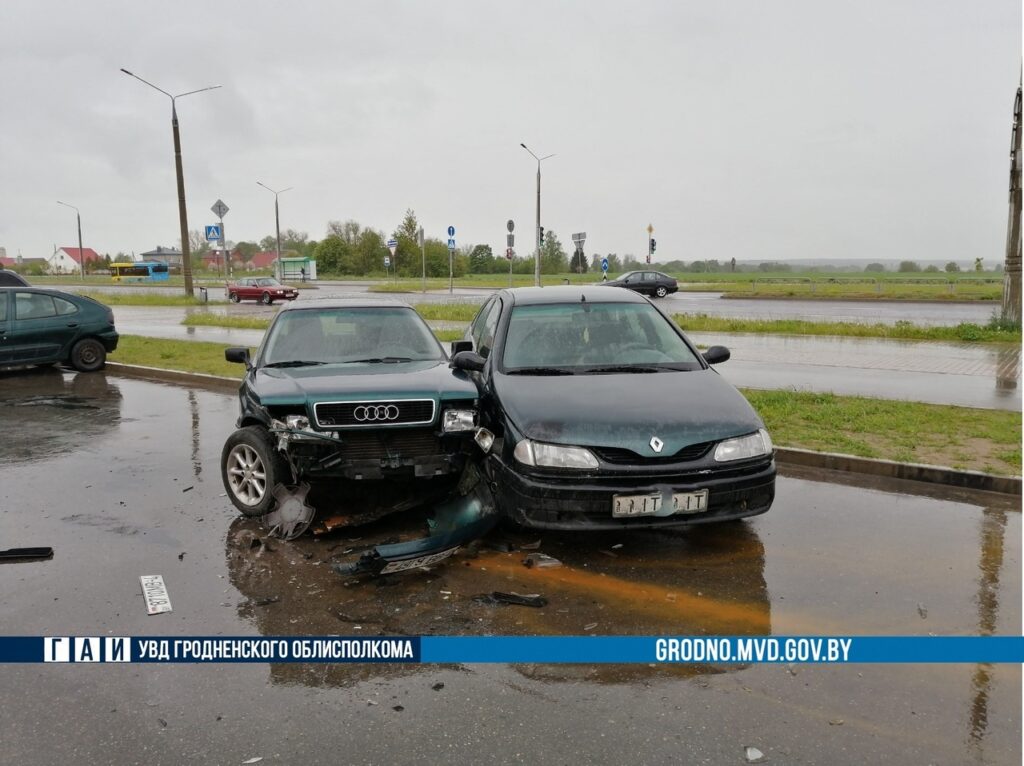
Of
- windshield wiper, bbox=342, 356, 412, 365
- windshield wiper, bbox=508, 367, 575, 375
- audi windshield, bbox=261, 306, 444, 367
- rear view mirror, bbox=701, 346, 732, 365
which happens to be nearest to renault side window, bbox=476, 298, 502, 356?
audi windshield, bbox=261, 306, 444, 367

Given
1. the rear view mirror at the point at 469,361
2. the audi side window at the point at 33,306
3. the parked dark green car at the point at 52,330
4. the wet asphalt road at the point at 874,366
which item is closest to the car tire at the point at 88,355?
the parked dark green car at the point at 52,330

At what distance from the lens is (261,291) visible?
123ft

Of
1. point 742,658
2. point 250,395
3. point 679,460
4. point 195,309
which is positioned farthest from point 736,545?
point 195,309

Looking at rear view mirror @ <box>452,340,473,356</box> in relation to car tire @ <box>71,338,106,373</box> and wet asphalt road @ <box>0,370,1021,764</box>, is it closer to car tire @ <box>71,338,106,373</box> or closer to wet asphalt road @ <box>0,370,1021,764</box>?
wet asphalt road @ <box>0,370,1021,764</box>

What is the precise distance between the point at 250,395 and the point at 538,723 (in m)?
3.64

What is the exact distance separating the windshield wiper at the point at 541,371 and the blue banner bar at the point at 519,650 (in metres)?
2.34

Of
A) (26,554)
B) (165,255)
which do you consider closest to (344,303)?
(26,554)

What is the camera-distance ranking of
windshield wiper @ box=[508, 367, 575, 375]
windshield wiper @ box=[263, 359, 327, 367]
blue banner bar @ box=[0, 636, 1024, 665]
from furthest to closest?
1. windshield wiper @ box=[263, 359, 327, 367]
2. windshield wiper @ box=[508, 367, 575, 375]
3. blue banner bar @ box=[0, 636, 1024, 665]

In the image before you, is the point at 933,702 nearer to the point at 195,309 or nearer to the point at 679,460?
the point at 679,460

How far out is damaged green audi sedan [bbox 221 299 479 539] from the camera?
17.6ft

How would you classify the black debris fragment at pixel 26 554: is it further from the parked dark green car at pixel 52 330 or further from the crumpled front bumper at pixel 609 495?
the parked dark green car at pixel 52 330

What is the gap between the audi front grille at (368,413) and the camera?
17.6 ft

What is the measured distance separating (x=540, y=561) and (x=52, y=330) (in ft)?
38.6

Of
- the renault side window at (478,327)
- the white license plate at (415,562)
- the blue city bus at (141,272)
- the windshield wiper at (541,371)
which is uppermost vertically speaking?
the blue city bus at (141,272)
